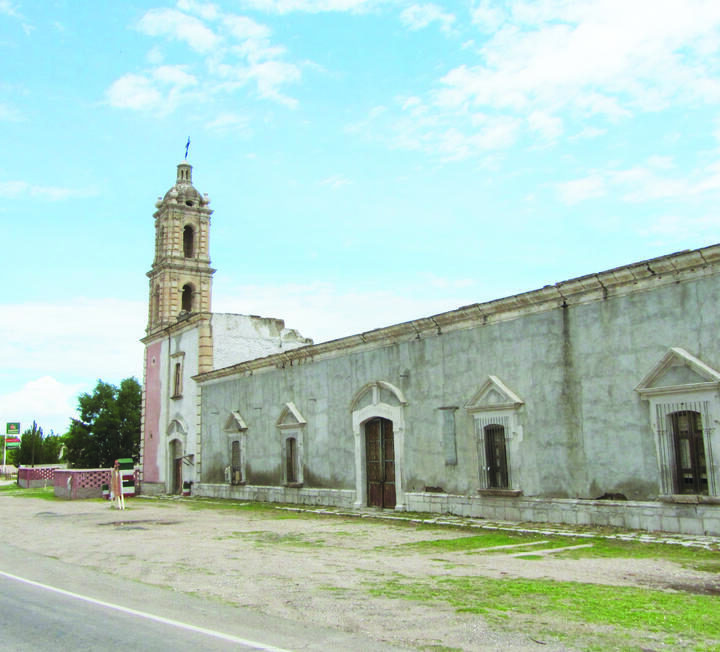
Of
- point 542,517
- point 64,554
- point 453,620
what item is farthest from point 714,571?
point 64,554

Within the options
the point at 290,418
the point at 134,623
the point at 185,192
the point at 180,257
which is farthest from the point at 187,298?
the point at 134,623

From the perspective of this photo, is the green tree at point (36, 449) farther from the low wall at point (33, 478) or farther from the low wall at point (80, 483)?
the low wall at point (80, 483)

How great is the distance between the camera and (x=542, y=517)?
46.3 feet

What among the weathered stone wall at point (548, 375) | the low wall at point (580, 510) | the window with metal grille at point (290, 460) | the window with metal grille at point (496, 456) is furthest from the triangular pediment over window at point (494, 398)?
the window with metal grille at point (290, 460)

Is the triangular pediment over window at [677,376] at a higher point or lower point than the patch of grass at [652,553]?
higher

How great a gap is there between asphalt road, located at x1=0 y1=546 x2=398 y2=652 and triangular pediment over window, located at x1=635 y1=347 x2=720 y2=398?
812cm

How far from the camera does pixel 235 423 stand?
25344mm

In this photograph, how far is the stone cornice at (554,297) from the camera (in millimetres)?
11914

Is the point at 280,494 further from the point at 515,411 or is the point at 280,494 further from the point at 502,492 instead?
the point at 515,411

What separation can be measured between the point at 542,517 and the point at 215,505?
41.2 feet

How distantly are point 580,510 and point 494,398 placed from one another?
297cm

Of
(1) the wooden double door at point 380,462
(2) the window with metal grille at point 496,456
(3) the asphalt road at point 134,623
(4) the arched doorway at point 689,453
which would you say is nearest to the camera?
(3) the asphalt road at point 134,623

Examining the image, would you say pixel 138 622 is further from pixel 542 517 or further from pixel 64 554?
pixel 542 517

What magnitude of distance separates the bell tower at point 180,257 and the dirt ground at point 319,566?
17382 millimetres
